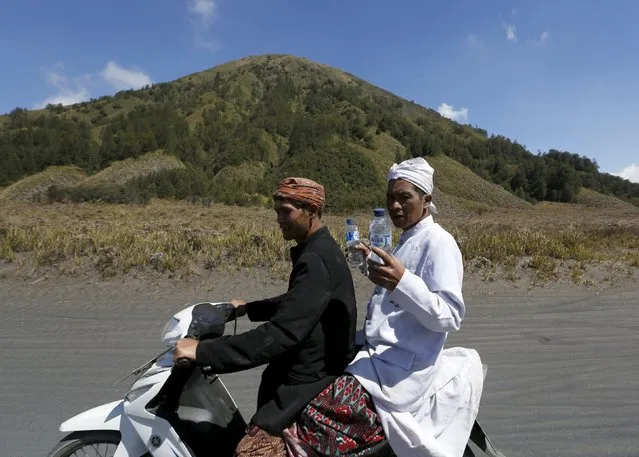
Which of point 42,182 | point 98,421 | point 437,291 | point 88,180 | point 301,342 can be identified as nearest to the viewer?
point 437,291

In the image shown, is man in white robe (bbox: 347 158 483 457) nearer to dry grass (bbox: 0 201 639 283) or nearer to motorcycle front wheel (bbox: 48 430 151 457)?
motorcycle front wheel (bbox: 48 430 151 457)

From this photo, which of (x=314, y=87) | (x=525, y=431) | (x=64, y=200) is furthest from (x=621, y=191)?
(x=525, y=431)

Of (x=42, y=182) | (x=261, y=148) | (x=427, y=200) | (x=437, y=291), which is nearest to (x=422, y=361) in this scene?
(x=437, y=291)

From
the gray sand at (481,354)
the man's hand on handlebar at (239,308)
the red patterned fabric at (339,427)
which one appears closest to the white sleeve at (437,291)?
the red patterned fabric at (339,427)

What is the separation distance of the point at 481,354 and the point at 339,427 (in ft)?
13.1

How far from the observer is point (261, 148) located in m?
44.2

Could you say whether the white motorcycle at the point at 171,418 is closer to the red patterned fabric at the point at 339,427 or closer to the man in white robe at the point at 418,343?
the red patterned fabric at the point at 339,427

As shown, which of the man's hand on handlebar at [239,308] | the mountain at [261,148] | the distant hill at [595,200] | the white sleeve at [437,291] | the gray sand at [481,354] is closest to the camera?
the white sleeve at [437,291]

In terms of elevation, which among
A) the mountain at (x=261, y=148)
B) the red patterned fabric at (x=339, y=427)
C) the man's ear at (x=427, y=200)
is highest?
the mountain at (x=261, y=148)

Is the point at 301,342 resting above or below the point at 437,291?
below

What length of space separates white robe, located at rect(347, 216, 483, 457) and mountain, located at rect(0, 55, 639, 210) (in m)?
28.6

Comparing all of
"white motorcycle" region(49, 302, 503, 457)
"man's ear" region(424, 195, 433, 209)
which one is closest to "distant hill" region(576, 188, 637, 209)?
"man's ear" region(424, 195, 433, 209)

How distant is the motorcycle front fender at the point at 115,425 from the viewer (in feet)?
7.22

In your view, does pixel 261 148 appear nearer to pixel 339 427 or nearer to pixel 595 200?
pixel 595 200
